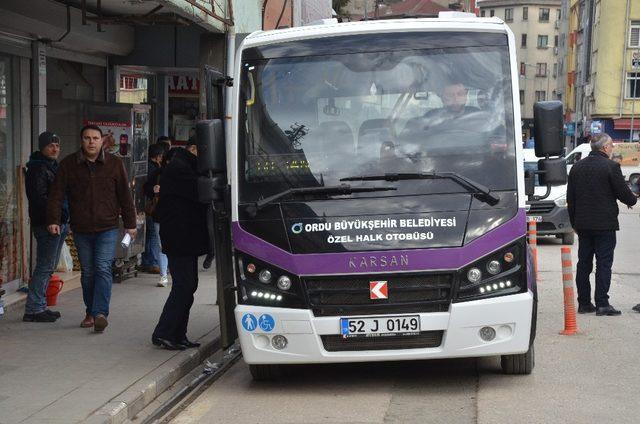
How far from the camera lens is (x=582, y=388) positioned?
25.7ft

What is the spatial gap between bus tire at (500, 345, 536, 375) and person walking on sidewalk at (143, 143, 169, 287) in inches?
227

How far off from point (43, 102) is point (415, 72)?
6.22 meters

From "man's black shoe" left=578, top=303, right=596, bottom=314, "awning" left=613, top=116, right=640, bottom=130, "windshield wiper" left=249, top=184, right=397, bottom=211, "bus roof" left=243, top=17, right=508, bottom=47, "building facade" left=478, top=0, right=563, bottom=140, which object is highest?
"building facade" left=478, top=0, right=563, bottom=140

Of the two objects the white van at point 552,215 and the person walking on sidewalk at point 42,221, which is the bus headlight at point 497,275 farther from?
the white van at point 552,215

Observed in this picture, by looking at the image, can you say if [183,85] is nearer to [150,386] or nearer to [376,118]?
[376,118]

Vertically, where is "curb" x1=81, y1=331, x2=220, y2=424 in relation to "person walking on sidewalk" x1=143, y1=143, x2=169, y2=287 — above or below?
below

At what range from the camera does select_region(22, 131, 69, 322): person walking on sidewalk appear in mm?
10305

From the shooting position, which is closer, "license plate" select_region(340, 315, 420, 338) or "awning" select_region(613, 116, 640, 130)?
"license plate" select_region(340, 315, 420, 338)

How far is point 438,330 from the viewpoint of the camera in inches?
296

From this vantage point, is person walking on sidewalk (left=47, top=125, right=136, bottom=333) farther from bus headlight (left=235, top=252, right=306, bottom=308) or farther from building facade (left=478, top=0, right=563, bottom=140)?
building facade (left=478, top=0, right=563, bottom=140)

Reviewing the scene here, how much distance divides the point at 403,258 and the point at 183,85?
459 inches

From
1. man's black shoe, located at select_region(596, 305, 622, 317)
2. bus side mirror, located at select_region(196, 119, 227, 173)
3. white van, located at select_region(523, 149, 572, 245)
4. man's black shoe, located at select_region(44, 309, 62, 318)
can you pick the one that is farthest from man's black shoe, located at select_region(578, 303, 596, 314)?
white van, located at select_region(523, 149, 572, 245)

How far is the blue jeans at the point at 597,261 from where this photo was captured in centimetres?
1152

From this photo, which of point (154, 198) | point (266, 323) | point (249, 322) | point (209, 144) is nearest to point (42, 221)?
point (209, 144)
